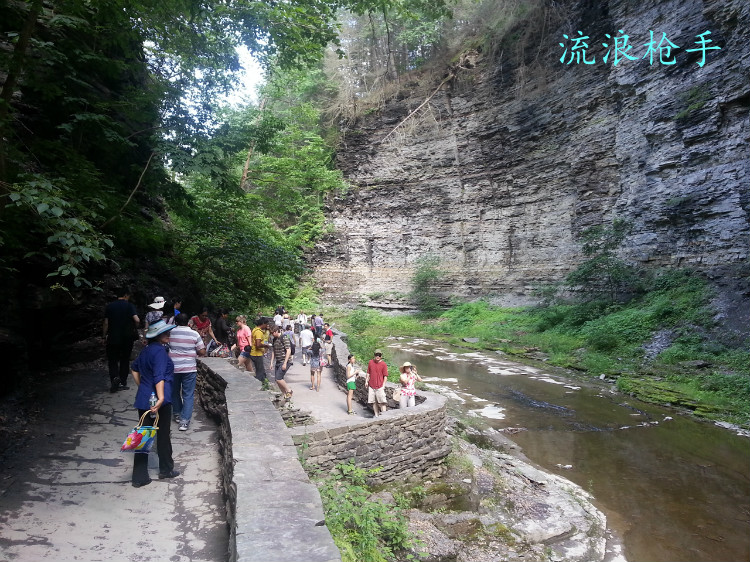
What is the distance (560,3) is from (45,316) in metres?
25.7

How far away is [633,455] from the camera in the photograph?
8.71 metres

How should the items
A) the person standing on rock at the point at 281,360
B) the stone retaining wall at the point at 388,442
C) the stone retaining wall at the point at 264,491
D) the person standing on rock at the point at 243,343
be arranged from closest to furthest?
1. the stone retaining wall at the point at 264,491
2. the stone retaining wall at the point at 388,442
3. the person standing on rock at the point at 281,360
4. the person standing on rock at the point at 243,343

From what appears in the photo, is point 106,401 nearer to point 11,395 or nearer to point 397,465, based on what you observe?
point 11,395

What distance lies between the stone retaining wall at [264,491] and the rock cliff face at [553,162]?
54.5ft

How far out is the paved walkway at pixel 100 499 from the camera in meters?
3.30

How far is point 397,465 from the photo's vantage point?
23.1 feet

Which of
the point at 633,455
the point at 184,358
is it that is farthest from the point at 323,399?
the point at 633,455

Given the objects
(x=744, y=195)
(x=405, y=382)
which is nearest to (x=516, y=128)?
(x=744, y=195)

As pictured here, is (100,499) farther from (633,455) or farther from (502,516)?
(633,455)

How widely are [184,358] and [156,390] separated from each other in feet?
5.05

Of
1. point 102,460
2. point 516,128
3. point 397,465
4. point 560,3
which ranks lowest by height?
point 397,465

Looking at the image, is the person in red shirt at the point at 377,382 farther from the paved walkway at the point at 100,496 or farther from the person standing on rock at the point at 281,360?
the paved walkway at the point at 100,496

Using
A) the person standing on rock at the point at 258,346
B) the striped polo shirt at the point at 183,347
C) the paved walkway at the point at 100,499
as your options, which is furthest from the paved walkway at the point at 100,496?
the person standing on rock at the point at 258,346

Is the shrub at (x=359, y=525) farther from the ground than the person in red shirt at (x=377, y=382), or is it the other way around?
the person in red shirt at (x=377, y=382)
